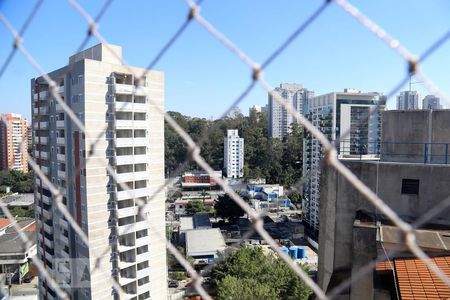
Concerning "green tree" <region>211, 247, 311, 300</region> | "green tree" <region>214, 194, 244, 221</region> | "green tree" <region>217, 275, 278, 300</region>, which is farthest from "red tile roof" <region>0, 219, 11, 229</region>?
"green tree" <region>217, 275, 278, 300</region>

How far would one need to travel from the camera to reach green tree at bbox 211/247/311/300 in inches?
207

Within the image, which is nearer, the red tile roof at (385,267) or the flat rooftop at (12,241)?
the red tile roof at (385,267)

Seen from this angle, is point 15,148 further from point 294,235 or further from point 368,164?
point 368,164

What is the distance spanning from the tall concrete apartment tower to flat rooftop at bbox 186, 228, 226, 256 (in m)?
3.39

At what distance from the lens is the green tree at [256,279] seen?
5.26m

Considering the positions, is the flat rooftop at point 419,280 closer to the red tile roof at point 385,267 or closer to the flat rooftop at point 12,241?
the red tile roof at point 385,267

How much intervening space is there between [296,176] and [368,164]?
15.2 metres

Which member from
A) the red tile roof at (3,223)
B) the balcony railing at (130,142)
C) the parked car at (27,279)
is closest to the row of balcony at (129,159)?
the balcony railing at (130,142)

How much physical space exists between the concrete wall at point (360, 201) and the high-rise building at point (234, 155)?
1621 centimetres

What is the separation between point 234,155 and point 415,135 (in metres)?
16.5

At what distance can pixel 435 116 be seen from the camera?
1.77 meters

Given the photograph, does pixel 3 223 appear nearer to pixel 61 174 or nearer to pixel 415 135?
pixel 61 174

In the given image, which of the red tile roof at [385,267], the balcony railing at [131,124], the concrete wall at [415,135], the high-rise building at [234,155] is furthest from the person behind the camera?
the high-rise building at [234,155]

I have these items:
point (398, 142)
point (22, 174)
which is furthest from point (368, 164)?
point (22, 174)
